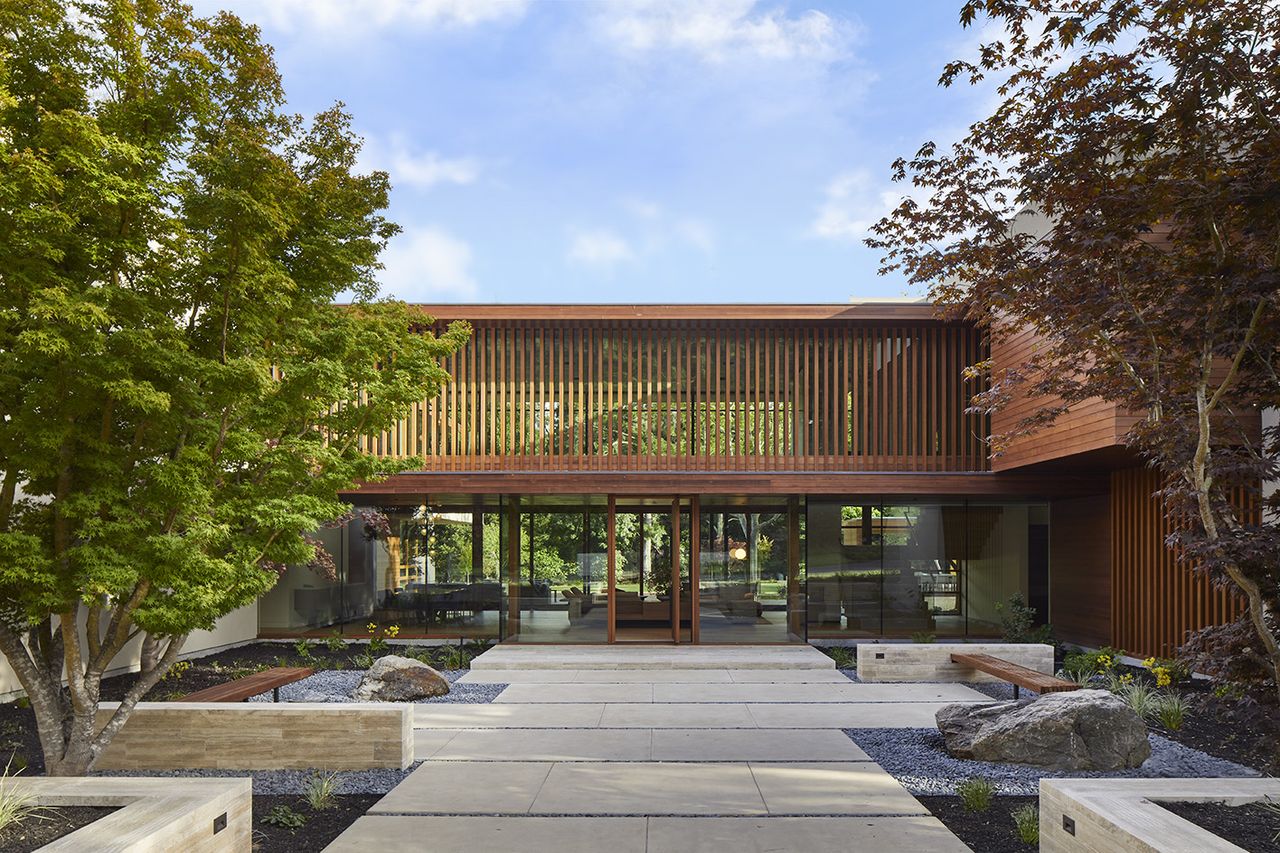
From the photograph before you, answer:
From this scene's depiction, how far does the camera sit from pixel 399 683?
11453 millimetres

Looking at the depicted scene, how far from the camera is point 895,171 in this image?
7281 mm

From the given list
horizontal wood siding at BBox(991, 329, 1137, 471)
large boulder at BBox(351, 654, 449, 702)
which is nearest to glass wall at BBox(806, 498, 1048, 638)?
horizontal wood siding at BBox(991, 329, 1137, 471)

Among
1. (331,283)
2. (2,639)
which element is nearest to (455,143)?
(331,283)

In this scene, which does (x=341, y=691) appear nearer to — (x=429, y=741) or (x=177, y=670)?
(x=177, y=670)

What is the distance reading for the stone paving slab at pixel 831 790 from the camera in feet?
21.5

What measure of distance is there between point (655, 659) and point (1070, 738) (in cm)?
758

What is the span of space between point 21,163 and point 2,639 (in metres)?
3.42

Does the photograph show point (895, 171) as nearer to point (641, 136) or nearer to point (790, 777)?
point (790, 777)

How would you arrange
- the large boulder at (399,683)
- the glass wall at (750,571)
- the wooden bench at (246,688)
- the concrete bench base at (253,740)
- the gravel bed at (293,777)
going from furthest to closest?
the glass wall at (750,571) → the large boulder at (399,683) → the wooden bench at (246,688) → the concrete bench base at (253,740) → the gravel bed at (293,777)

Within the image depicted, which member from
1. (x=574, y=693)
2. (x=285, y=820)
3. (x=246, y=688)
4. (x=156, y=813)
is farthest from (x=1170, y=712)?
(x=246, y=688)

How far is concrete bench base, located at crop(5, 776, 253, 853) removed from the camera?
14.7 ft

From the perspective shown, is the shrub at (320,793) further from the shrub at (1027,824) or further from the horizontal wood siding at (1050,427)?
the horizontal wood siding at (1050,427)

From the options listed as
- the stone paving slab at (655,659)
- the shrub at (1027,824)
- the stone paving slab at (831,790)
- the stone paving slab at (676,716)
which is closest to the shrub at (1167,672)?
the stone paving slab at (655,659)

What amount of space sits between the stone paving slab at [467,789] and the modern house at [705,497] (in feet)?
26.0
